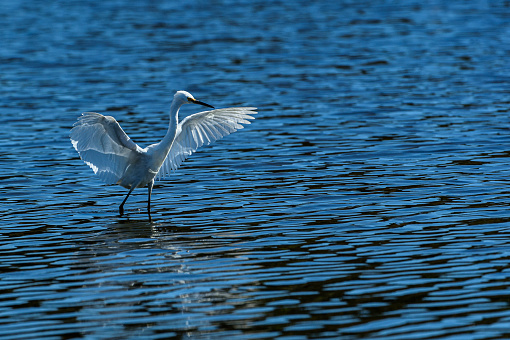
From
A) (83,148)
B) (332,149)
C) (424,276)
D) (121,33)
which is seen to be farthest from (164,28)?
(424,276)

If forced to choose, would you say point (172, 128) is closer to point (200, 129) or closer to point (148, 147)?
point (148, 147)

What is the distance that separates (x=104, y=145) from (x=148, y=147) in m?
0.66

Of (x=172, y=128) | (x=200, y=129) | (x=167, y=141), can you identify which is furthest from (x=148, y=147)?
(x=200, y=129)

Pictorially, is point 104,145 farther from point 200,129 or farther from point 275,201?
point 275,201

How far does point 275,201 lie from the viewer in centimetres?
1168

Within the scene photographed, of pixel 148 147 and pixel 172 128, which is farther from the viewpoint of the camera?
pixel 148 147

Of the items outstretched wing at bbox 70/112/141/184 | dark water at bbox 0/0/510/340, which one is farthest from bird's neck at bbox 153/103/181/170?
dark water at bbox 0/0/510/340

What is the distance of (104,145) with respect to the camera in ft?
38.8

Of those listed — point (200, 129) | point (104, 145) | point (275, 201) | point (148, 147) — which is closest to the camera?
point (275, 201)

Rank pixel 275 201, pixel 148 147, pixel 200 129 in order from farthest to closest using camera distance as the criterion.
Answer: pixel 200 129 → pixel 148 147 → pixel 275 201

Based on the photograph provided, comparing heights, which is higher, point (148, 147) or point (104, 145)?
point (104, 145)

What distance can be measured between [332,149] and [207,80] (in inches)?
344

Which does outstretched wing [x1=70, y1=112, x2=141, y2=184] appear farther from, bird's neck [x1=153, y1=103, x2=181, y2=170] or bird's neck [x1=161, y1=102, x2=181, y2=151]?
bird's neck [x1=161, y1=102, x2=181, y2=151]

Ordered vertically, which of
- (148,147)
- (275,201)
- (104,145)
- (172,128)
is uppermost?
(172,128)
